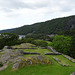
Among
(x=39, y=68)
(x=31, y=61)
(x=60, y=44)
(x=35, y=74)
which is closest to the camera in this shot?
(x=35, y=74)

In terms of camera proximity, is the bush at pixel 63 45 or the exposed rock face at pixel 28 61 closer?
the exposed rock face at pixel 28 61

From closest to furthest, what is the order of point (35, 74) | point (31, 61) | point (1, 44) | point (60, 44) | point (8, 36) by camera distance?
1. point (35, 74)
2. point (31, 61)
3. point (60, 44)
4. point (1, 44)
5. point (8, 36)

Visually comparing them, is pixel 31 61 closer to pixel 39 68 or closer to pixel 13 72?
pixel 39 68

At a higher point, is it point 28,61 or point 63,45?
point 28,61

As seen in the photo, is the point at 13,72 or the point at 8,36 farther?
the point at 8,36

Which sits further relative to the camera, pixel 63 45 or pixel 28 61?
pixel 63 45

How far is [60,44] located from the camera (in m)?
28.0

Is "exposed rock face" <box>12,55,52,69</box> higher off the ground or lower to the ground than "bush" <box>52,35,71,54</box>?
higher

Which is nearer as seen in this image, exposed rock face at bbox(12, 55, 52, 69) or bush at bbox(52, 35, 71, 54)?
exposed rock face at bbox(12, 55, 52, 69)

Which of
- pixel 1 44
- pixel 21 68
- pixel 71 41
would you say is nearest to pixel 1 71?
pixel 21 68

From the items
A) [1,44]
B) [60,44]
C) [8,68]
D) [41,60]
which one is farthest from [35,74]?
[1,44]

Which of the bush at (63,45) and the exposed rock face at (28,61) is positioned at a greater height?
the exposed rock face at (28,61)

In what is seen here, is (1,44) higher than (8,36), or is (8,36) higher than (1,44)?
(8,36)

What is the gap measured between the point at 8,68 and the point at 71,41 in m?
24.2
